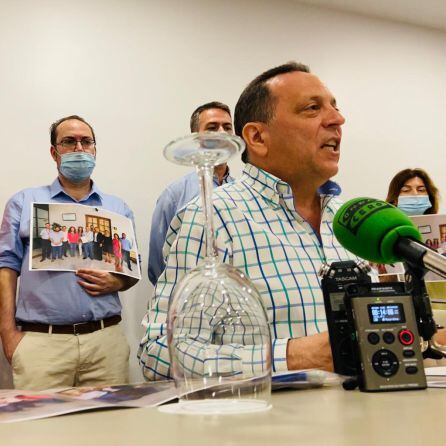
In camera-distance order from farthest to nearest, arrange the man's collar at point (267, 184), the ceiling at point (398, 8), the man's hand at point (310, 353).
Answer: the ceiling at point (398, 8) → the man's collar at point (267, 184) → the man's hand at point (310, 353)

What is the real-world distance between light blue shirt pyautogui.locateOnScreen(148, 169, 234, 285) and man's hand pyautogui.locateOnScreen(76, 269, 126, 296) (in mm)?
388

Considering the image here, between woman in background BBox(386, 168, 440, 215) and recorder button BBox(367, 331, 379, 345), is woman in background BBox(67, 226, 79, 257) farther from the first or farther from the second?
woman in background BBox(386, 168, 440, 215)

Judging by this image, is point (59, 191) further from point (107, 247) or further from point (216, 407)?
point (216, 407)

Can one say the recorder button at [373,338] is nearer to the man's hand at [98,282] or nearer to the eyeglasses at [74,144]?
the man's hand at [98,282]

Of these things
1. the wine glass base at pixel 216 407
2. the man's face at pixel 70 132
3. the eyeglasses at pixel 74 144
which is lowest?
the wine glass base at pixel 216 407

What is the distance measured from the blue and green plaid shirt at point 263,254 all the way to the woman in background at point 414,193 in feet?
6.52

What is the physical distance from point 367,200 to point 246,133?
81cm

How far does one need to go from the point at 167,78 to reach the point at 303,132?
7.19ft

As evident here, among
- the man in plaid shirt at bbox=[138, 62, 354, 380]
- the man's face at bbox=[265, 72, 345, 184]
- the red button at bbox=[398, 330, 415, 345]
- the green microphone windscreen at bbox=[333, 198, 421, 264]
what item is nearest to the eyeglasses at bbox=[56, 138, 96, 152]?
the man in plaid shirt at bbox=[138, 62, 354, 380]

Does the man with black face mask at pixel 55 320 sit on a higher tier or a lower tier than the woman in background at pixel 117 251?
lower

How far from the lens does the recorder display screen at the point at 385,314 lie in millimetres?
887

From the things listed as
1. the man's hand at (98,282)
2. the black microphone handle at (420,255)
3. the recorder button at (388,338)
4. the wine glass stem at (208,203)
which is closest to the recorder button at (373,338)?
the recorder button at (388,338)

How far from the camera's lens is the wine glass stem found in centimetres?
76

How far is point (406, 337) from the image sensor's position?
2.89 ft
